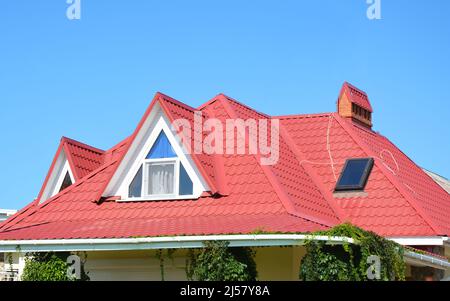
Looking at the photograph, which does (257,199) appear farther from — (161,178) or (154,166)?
(154,166)

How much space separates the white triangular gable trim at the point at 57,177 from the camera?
74.4 ft

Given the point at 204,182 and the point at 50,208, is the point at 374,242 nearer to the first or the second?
the point at 204,182

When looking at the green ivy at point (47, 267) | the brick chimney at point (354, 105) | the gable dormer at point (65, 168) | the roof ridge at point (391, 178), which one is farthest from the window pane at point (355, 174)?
the green ivy at point (47, 267)

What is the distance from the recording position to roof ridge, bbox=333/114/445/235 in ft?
66.0

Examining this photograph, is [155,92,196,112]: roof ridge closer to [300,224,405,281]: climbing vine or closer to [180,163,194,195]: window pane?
[180,163,194,195]: window pane

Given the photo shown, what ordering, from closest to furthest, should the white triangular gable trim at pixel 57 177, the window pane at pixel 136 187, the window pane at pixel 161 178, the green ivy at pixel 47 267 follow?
1. the green ivy at pixel 47 267
2. the window pane at pixel 161 178
3. the window pane at pixel 136 187
4. the white triangular gable trim at pixel 57 177

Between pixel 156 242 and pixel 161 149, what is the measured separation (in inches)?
136

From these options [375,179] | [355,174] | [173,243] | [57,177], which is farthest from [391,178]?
[57,177]

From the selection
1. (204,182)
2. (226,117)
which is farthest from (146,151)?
(226,117)

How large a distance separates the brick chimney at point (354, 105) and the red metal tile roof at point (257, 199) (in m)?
1.10

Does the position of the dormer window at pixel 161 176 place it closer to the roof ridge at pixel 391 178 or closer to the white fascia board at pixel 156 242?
the white fascia board at pixel 156 242

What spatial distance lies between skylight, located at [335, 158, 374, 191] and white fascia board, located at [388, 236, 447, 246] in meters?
2.27

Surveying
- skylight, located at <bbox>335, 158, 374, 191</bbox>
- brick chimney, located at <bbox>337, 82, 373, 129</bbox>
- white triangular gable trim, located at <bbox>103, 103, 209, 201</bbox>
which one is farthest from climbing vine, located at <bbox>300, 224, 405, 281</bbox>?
brick chimney, located at <bbox>337, 82, 373, 129</bbox>
